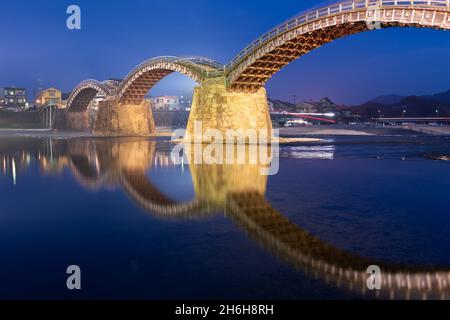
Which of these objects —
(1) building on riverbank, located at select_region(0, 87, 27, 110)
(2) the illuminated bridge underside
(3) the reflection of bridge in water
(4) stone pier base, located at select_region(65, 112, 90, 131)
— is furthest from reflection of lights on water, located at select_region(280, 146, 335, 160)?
(1) building on riverbank, located at select_region(0, 87, 27, 110)

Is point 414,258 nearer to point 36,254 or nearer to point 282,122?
point 36,254

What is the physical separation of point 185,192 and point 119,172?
7.36 m

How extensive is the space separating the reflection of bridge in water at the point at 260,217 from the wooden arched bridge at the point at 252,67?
15470 millimetres

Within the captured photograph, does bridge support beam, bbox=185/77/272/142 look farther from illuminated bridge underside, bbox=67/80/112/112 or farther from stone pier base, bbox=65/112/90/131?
stone pier base, bbox=65/112/90/131

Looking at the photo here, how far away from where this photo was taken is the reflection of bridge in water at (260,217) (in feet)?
23.5

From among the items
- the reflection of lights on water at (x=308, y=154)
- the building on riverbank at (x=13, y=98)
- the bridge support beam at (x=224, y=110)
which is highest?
the building on riverbank at (x=13, y=98)

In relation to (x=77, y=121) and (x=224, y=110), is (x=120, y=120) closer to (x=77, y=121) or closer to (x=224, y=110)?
(x=77, y=121)

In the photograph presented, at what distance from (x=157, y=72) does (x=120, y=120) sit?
1527 centimetres

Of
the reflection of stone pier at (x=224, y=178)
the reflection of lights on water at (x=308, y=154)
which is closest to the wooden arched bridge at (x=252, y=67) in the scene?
the reflection of lights on water at (x=308, y=154)

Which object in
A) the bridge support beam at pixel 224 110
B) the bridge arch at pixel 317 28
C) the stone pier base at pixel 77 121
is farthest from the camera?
the stone pier base at pixel 77 121

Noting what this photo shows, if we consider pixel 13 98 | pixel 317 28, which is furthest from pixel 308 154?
pixel 13 98

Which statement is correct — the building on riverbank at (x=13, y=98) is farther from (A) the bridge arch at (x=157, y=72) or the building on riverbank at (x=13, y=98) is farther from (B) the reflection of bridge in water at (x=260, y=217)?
(B) the reflection of bridge in water at (x=260, y=217)

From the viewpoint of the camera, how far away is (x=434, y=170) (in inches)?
911

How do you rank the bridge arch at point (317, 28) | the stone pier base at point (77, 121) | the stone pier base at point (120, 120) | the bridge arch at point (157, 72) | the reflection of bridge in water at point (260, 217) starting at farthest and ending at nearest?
1. the stone pier base at point (77, 121)
2. the stone pier base at point (120, 120)
3. the bridge arch at point (157, 72)
4. the bridge arch at point (317, 28)
5. the reflection of bridge in water at point (260, 217)
